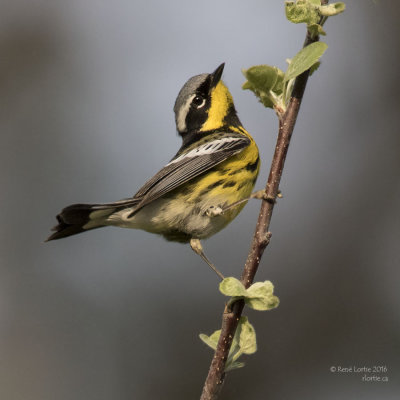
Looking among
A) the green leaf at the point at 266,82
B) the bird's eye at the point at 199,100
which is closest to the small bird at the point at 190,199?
the bird's eye at the point at 199,100

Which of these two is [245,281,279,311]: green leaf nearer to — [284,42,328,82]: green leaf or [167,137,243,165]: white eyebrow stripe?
[284,42,328,82]: green leaf

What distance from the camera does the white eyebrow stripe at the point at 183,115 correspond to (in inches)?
169

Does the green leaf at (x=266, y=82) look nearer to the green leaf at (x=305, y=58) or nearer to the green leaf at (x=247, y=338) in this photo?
the green leaf at (x=305, y=58)

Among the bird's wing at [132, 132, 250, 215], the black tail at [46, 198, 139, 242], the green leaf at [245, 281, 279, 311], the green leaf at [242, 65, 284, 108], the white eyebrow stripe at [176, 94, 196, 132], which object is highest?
the white eyebrow stripe at [176, 94, 196, 132]

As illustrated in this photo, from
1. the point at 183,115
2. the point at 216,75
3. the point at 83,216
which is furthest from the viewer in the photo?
the point at 183,115

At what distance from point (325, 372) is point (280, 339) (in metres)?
0.47

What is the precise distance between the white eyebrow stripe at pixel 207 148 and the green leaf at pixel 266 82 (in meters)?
1.46

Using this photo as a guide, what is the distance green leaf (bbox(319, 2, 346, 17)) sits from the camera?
1.86m

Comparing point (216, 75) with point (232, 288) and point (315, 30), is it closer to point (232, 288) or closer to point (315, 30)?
point (315, 30)

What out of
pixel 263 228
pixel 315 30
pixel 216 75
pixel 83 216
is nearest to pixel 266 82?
pixel 315 30

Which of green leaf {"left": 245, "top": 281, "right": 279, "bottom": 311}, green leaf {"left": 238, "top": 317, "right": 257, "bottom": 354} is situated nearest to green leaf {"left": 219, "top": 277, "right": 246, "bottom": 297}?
green leaf {"left": 245, "top": 281, "right": 279, "bottom": 311}

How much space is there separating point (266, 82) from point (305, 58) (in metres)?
0.29

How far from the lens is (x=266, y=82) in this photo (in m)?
2.14

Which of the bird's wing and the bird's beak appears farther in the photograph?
the bird's beak
